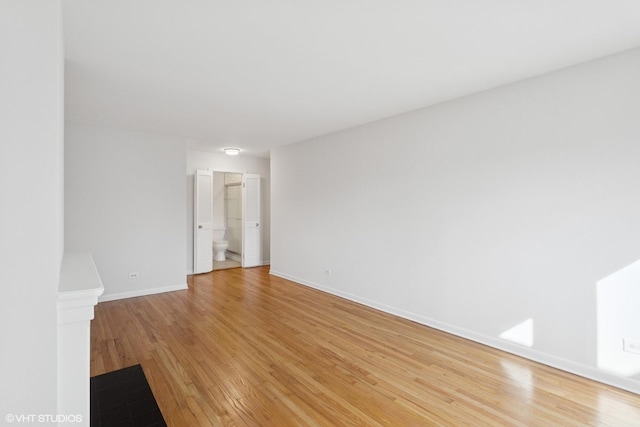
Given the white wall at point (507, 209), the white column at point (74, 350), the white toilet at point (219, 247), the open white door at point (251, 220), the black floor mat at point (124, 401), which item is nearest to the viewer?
the white column at point (74, 350)

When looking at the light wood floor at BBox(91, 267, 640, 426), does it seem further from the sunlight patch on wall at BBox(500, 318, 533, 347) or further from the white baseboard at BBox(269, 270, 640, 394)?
the sunlight patch on wall at BBox(500, 318, 533, 347)

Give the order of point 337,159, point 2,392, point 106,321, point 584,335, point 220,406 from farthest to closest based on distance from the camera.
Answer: point 337,159 → point 106,321 → point 584,335 → point 220,406 → point 2,392

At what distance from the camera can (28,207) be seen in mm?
1194

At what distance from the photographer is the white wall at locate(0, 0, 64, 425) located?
1149mm

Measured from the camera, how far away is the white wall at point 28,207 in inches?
45.3

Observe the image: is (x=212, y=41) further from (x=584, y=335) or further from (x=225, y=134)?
(x=584, y=335)

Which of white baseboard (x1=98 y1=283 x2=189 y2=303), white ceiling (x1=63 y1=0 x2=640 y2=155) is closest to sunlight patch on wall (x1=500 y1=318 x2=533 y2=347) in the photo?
white ceiling (x1=63 y1=0 x2=640 y2=155)

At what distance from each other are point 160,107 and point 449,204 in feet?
11.9

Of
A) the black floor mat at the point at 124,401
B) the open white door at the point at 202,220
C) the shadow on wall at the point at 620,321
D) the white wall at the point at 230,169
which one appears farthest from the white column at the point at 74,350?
the white wall at the point at 230,169

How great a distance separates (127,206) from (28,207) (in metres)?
4.20

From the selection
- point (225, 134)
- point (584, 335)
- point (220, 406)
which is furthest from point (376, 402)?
point (225, 134)

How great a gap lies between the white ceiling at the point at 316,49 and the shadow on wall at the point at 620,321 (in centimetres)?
181

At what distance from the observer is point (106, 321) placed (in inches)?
152

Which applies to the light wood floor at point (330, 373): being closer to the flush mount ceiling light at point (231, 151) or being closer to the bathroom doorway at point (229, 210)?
the flush mount ceiling light at point (231, 151)
